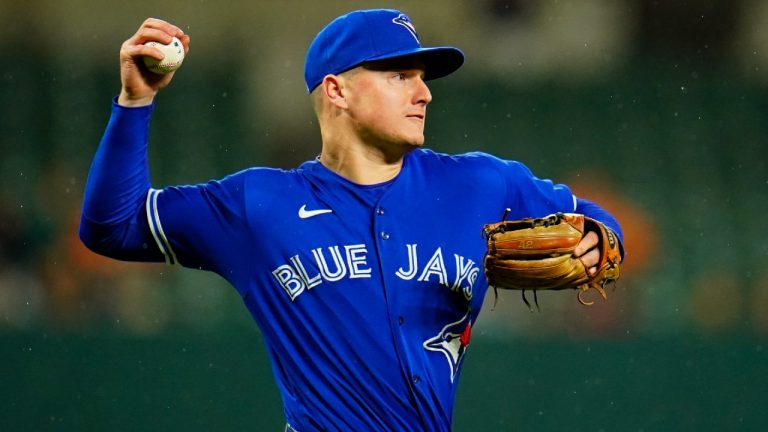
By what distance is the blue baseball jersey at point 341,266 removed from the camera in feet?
8.71

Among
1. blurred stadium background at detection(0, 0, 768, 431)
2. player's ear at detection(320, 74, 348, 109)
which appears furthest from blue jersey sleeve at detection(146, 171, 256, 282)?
blurred stadium background at detection(0, 0, 768, 431)

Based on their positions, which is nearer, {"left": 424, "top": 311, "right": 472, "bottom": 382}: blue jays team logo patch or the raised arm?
the raised arm

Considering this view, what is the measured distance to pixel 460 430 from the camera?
537cm

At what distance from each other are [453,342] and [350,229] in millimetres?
386

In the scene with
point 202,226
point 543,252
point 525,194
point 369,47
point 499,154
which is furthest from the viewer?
point 499,154

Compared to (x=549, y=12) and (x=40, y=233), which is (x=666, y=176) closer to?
(x=549, y=12)

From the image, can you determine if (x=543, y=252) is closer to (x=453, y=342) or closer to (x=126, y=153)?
(x=453, y=342)

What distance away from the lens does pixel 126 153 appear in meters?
2.62

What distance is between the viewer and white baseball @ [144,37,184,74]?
2568 mm

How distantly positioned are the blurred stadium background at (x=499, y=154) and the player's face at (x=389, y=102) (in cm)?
274

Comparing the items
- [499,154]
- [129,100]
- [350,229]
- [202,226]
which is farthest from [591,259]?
[499,154]

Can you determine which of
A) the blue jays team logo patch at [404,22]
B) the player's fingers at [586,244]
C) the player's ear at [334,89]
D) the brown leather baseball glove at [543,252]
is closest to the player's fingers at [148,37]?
the player's ear at [334,89]

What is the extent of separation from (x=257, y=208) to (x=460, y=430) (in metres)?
2.87

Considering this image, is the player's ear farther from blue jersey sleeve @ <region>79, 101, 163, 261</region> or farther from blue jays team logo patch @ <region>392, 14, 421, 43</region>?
blue jersey sleeve @ <region>79, 101, 163, 261</region>
